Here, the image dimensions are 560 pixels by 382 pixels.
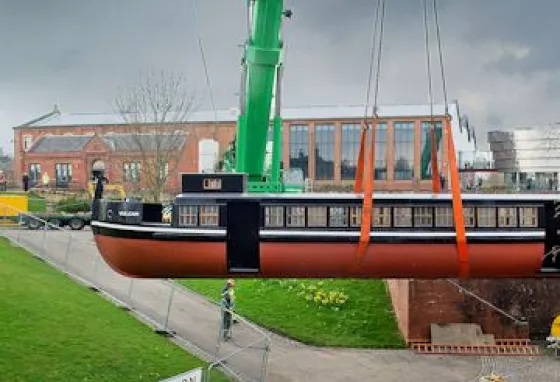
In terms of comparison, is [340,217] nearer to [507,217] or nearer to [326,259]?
[326,259]

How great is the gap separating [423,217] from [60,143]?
67873 mm

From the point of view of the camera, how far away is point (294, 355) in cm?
2219

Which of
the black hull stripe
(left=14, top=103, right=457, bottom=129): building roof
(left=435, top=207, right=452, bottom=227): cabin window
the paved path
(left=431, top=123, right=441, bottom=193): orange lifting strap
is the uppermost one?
(left=14, top=103, right=457, bottom=129): building roof

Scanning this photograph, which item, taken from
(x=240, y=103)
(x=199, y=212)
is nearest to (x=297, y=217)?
(x=199, y=212)

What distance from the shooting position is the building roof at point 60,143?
73625 mm

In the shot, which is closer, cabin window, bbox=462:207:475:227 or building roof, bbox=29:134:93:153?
cabin window, bbox=462:207:475:227

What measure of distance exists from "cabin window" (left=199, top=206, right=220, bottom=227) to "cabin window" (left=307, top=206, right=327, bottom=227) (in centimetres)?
195

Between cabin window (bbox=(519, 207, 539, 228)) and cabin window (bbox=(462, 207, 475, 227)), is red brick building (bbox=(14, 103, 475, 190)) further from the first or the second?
cabin window (bbox=(462, 207, 475, 227))

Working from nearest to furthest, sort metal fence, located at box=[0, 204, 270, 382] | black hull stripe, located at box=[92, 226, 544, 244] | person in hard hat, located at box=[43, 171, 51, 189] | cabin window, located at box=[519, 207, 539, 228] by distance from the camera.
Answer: black hull stripe, located at box=[92, 226, 544, 244]
cabin window, located at box=[519, 207, 539, 228]
metal fence, located at box=[0, 204, 270, 382]
person in hard hat, located at box=[43, 171, 51, 189]

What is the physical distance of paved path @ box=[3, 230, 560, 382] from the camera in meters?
20.1

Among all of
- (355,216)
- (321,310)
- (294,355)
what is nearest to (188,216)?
(355,216)

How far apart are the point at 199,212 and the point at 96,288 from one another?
1054cm

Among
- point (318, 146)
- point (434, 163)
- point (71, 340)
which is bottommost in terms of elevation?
point (71, 340)

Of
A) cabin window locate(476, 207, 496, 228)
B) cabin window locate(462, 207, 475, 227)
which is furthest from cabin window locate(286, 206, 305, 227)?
cabin window locate(476, 207, 496, 228)
